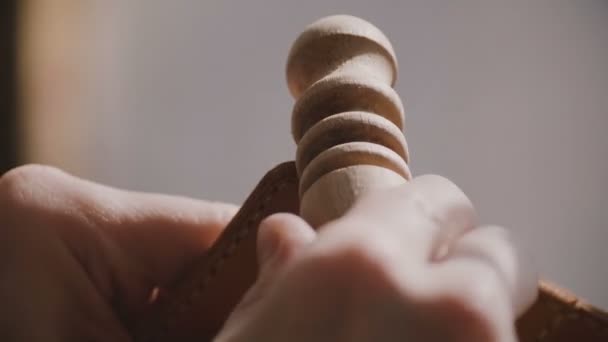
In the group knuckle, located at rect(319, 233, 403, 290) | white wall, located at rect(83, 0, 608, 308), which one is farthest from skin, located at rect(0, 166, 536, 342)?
white wall, located at rect(83, 0, 608, 308)

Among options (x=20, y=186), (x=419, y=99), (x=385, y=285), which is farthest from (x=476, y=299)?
(x=419, y=99)

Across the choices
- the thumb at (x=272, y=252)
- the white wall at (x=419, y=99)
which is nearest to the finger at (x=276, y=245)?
the thumb at (x=272, y=252)

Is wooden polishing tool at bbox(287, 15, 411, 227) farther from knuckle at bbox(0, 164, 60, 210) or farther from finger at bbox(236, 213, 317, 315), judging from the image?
knuckle at bbox(0, 164, 60, 210)

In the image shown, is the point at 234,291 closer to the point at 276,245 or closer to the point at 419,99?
the point at 276,245

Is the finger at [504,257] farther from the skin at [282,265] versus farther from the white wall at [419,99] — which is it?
the white wall at [419,99]

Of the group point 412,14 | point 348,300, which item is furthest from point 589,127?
point 348,300

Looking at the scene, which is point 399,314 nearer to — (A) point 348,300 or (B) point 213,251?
(A) point 348,300
